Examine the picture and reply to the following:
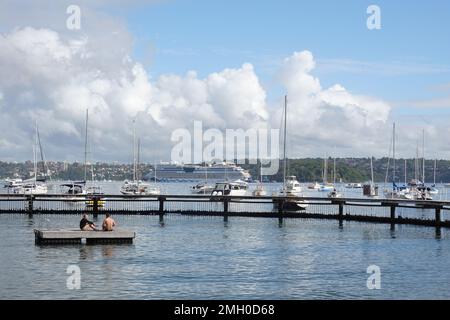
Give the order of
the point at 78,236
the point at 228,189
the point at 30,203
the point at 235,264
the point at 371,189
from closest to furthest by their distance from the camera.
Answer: the point at 235,264 < the point at 78,236 < the point at 30,203 < the point at 228,189 < the point at 371,189

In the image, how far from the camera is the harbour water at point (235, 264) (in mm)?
28500

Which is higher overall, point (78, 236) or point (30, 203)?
point (30, 203)

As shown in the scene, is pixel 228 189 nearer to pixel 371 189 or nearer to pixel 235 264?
pixel 371 189

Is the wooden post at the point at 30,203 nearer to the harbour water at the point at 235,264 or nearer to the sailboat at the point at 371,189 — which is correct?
the harbour water at the point at 235,264

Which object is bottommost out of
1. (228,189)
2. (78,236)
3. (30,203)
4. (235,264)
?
(235,264)

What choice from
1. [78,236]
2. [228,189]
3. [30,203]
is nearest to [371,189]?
[228,189]

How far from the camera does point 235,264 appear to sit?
36.2 meters

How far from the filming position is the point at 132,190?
4441 inches

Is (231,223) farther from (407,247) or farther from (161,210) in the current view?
(407,247)

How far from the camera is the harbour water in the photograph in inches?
1122

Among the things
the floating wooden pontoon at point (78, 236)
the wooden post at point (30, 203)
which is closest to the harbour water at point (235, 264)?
the floating wooden pontoon at point (78, 236)

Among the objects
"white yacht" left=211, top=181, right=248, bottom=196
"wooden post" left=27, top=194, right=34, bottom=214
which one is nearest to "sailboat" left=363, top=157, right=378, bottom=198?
"white yacht" left=211, top=181, right=248, bottom=196

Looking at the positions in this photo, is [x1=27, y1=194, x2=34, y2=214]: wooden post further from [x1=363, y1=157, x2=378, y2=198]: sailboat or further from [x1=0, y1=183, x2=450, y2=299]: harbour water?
[x1=363, y1=157, x2=378, y2=198]: sailboat
